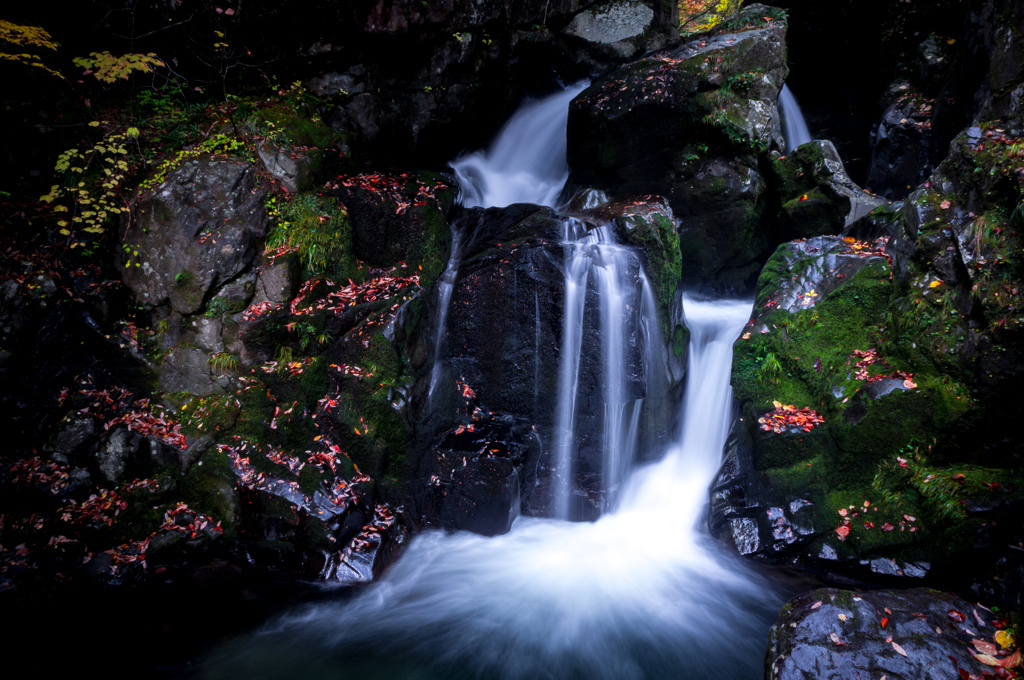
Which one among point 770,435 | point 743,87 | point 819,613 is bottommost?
point 819,613

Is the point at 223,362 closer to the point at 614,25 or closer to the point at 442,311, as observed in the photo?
the point at 442,311

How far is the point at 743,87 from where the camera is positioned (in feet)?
26.6

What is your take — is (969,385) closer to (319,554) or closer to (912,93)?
(319,554)

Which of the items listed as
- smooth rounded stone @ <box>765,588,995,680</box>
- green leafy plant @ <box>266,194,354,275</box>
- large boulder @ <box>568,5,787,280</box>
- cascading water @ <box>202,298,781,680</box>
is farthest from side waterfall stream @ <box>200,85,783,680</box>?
green leafy plant @ <box>266,194,354,275</box>

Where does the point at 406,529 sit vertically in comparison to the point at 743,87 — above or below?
below

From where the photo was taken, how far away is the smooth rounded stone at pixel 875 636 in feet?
9.52

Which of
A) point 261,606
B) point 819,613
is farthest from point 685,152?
point 261,606

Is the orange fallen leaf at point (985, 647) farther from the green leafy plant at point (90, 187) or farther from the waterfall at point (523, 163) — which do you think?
the green leafy plant at point (90, 187)

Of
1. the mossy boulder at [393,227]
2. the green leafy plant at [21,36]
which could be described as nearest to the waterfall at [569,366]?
the mossy boulder at [393,227]

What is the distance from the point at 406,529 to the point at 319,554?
102 centimetres

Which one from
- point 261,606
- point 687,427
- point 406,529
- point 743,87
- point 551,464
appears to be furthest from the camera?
point 743,87

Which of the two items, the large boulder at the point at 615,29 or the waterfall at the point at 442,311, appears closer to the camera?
the waterfall at the point at 442,311

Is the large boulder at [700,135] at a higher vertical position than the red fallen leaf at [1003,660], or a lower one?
higher

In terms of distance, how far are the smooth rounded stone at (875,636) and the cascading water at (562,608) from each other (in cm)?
138
